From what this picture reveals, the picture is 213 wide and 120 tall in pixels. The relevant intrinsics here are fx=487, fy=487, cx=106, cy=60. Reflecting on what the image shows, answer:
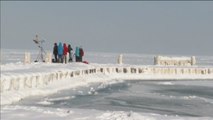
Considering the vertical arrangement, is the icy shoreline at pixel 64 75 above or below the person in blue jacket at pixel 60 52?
below

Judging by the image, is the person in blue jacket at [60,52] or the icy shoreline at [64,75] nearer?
the icy shoreline at [64,75]

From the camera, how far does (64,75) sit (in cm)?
3039

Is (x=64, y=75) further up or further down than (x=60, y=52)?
further down

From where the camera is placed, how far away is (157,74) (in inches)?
1745

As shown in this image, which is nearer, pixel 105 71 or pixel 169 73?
pixel 105 71

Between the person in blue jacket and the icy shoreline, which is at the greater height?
the person in blue jacket

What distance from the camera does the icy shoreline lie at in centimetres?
2051

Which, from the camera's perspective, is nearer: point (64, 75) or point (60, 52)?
point (64, 75)

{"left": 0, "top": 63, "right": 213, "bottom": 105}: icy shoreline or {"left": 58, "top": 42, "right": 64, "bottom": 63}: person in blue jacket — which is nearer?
{"left": 0, "top": 63, "right": 213, "bottom": 105}: icy shoreline

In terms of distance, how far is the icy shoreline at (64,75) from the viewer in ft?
67.3

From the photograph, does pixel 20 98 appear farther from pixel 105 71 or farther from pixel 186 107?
pixel 105 71

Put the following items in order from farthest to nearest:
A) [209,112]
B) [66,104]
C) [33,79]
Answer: [33,79] → [66,104] → [209,112]

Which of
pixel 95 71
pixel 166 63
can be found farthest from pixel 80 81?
pixel 166 63

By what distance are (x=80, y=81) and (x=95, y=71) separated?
7.44 meters
